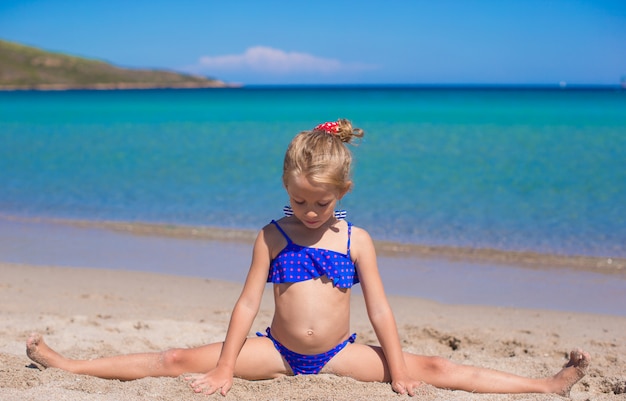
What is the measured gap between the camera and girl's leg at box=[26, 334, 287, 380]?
10.5 feet

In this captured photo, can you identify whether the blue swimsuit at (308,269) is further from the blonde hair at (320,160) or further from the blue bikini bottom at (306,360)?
the blonde hair at (320,160)

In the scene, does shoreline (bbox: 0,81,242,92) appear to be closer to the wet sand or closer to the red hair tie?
the wet sand

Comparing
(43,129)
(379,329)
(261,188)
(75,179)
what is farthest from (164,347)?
(43,129)

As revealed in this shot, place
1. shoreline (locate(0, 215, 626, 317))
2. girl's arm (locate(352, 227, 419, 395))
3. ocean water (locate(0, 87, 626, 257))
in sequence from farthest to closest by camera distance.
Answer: ocean water (locate(0, 87, 626, 257)) → shoreline (locate(0, 215, 626, 317)) → girl's arm (locate(352, 227, 419, 395))

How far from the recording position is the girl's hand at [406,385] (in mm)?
3030

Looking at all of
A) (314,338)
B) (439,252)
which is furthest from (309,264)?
(439,252)

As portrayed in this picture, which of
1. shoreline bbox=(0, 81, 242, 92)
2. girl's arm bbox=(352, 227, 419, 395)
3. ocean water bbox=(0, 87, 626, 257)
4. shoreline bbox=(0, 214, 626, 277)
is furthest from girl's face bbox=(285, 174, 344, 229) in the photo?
shoreline bbox=(0, 81, 242, 92)

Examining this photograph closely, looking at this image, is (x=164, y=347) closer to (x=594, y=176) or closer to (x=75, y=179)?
(x=75, y=179)

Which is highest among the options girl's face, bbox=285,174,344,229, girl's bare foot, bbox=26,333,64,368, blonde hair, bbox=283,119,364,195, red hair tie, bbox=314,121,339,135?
red hair tie, bbox=314,121,339,135

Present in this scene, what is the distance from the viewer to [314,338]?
10.3 ft

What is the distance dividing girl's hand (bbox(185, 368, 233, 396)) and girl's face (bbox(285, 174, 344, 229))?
0.76m

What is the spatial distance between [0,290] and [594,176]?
991cm

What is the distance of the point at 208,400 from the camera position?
115 inches

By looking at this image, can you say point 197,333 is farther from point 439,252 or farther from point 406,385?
point 439,252
